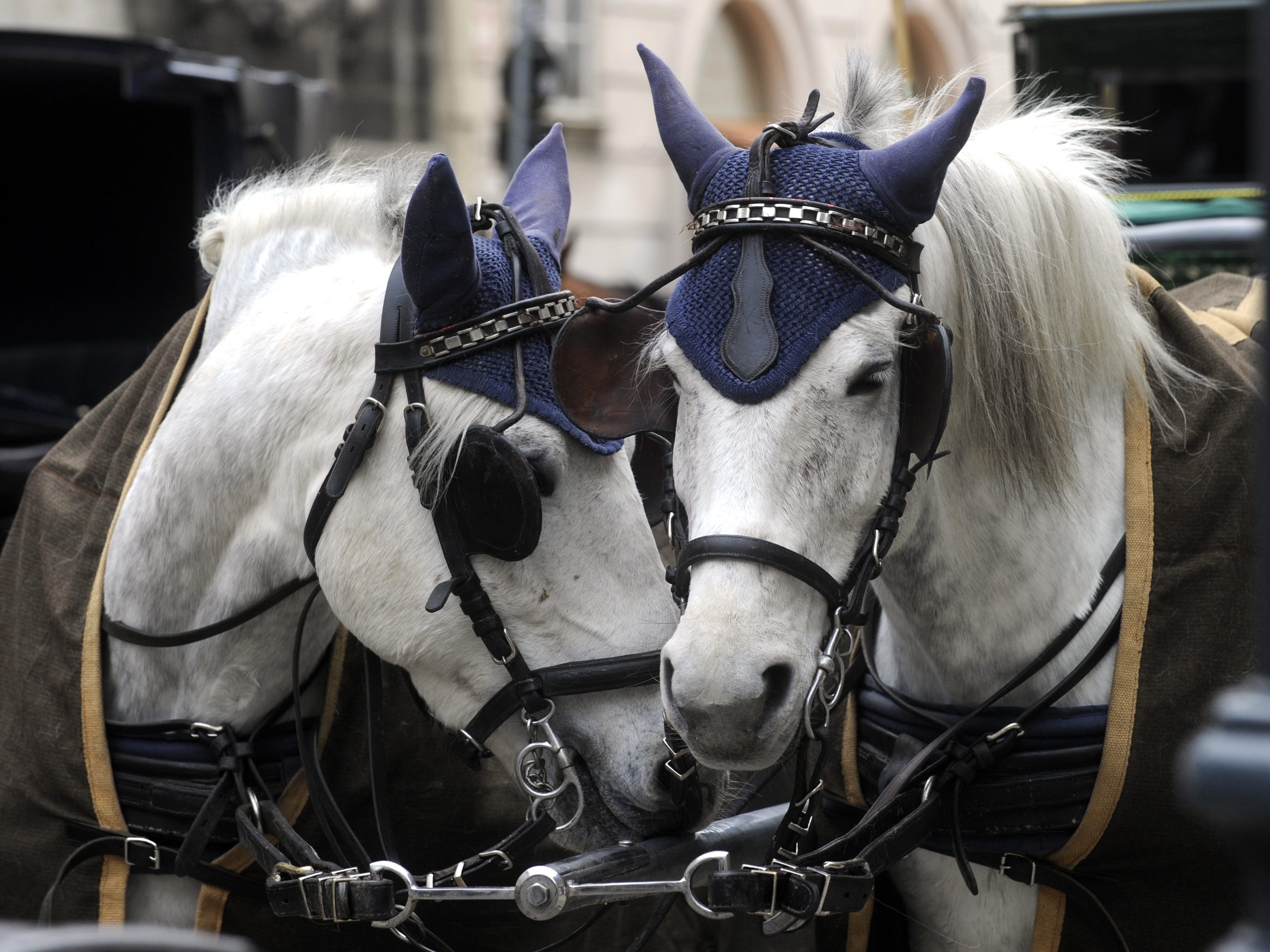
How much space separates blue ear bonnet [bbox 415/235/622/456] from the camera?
183 cm

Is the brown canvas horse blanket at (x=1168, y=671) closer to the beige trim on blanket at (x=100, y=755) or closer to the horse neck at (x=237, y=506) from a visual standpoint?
the horse neck at (x=237, y=506)

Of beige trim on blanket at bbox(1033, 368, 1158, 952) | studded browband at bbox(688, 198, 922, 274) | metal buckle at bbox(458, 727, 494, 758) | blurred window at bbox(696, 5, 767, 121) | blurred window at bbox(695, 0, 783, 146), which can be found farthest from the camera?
blurred window at bbox(696, 5, 767, 121)

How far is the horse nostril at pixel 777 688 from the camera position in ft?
4.70

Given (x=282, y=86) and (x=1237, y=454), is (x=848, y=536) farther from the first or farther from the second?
(x=282, y=86)

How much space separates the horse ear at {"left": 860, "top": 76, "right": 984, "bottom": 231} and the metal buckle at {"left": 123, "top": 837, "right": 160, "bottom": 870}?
149 centimetres

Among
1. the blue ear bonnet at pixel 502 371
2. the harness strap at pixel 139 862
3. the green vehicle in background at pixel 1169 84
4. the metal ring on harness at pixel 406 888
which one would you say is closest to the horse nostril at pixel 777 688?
the blue ear bonnet at pixel 502 371

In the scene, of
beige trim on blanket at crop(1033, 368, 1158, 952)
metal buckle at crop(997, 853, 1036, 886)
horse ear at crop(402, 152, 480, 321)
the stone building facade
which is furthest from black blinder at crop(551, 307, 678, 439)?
the stone building facade

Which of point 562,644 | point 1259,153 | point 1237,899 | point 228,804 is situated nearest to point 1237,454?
point 1237,899

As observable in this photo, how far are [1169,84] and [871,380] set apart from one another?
3330mm

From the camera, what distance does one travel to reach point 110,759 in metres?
2.00

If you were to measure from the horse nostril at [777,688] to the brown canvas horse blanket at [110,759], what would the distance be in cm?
83

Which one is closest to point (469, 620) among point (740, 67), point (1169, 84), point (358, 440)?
point (358, 440)

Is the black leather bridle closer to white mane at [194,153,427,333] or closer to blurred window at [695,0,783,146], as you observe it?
white mane at [194,153,427,333]

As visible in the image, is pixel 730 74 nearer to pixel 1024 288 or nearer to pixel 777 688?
pixel 1024 288
